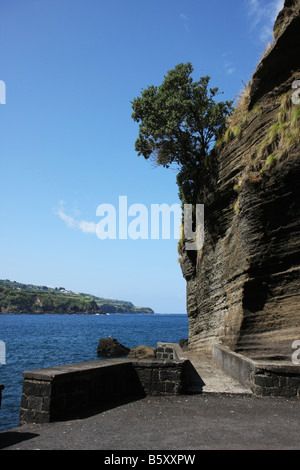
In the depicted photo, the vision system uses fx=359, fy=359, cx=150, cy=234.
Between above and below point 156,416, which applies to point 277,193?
above

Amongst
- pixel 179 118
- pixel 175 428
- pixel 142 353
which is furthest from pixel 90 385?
pixel 142 353

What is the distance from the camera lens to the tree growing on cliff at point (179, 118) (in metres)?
18.9

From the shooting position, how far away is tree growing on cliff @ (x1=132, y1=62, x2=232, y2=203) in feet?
62.0

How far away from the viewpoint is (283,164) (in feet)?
38.2

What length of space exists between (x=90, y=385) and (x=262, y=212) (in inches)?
309

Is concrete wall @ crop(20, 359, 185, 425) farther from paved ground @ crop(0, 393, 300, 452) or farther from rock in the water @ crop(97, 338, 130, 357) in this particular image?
rock in the water @ crop(97, 338, 130, 357)

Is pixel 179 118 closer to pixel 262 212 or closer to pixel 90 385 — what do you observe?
pixel 262 212

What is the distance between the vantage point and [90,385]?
736cm

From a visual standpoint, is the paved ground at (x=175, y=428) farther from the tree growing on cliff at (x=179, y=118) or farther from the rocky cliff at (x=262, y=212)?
the tree growing on cliff at (x=179, y=118)

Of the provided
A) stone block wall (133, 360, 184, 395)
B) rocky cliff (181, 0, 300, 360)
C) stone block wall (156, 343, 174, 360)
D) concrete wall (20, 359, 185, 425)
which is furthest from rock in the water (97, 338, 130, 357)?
stone block wall (133, 360, 184, 395)

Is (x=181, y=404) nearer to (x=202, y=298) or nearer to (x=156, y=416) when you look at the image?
(x=156, y=416)

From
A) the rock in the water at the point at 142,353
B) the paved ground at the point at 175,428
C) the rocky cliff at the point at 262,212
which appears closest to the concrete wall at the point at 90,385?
the paved ground at the point at 175,428

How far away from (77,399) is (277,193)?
868 centimetres
